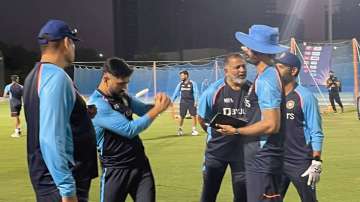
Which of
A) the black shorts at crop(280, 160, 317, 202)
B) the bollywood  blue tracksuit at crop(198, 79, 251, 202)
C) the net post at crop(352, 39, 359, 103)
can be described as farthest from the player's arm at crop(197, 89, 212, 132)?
the net post at crop(352, 39, 359, 103)

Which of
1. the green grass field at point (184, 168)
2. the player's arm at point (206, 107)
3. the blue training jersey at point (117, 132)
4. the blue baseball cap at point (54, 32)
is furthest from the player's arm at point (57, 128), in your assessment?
the green grass field at point (184, 168)

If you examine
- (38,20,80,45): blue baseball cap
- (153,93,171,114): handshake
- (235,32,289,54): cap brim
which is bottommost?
(153,93,171,114): handshake

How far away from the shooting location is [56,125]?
3723 millimetres

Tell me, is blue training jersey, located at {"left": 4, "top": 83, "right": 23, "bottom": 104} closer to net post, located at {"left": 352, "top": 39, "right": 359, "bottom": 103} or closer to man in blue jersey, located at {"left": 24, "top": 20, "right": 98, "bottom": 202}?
net post, located at {"left": 352, "top": 39, "right": 359, "bottom": 103}

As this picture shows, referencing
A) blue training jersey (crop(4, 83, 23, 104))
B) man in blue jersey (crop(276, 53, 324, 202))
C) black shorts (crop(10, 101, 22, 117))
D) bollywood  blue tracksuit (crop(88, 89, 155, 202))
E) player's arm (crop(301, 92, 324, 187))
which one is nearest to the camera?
bollywood  blue tracksuit (crop(88, 89, 155, 202))

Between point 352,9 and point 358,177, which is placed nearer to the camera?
point 358,177

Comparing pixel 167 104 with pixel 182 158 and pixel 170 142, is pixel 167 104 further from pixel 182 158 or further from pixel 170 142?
pixel 170 142

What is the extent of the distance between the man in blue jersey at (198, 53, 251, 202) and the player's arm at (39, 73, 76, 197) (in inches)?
106

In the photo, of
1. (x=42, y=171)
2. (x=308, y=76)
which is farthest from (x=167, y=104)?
(x=308, y=76)

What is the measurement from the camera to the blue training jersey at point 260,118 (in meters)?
4.78

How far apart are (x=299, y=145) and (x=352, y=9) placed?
76.9 metres

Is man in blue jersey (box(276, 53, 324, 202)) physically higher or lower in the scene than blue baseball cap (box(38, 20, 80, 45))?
lower

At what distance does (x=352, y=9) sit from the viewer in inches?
→ 3125

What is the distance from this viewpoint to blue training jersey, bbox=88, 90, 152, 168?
16.8ft
